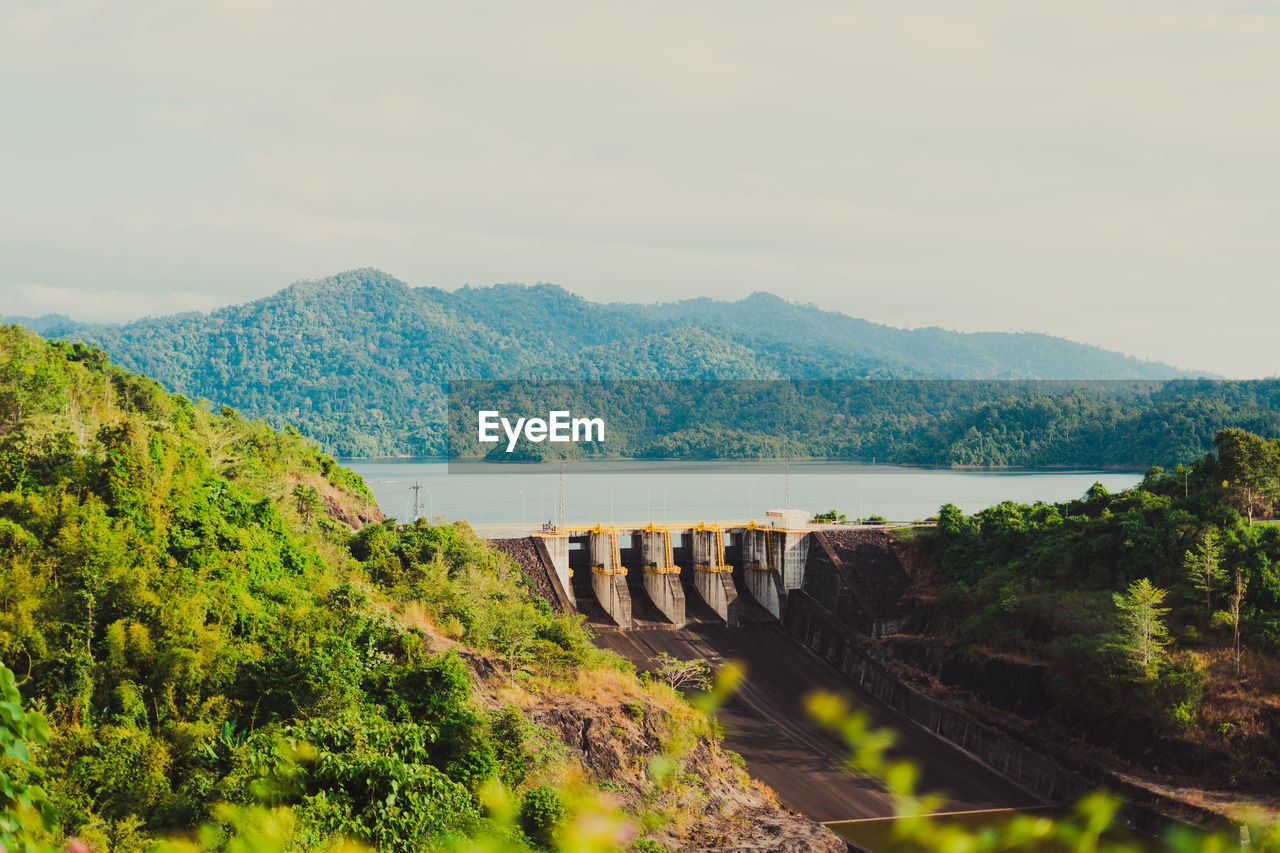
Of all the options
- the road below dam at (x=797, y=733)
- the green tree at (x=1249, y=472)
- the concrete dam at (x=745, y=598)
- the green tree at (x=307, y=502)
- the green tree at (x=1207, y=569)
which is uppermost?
the green tree at (x=1249, y=472)

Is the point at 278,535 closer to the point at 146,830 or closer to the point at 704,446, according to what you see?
Answer: the point at 146,830

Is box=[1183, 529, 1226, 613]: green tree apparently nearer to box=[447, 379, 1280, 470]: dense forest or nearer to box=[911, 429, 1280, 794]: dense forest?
box=[911, 429, 1280, 794]: dense forest

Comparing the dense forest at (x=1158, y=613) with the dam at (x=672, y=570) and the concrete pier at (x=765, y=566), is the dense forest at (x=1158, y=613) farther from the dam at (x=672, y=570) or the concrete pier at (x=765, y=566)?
the dam at (x=672, y=570)

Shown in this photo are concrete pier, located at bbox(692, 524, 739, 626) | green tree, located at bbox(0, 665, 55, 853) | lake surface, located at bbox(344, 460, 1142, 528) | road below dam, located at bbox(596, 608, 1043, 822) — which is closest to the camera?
green tree, located at bbox(0, 665, 55, 853)

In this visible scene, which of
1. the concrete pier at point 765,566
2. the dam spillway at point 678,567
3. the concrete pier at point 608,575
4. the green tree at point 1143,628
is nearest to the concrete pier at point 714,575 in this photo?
the dam spillway at point 678,567

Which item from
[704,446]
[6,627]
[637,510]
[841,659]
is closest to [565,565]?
[841,659]

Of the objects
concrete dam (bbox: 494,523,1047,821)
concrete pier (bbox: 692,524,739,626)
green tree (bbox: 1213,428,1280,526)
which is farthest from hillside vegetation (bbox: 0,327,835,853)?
green tree (bbox: 1213,428,1280,526)
